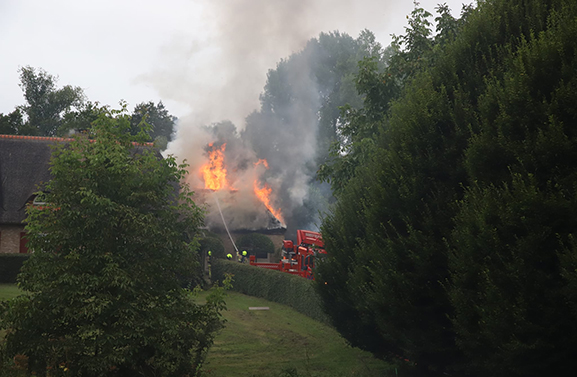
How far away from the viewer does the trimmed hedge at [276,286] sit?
24562 mm

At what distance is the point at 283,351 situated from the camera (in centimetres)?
1852

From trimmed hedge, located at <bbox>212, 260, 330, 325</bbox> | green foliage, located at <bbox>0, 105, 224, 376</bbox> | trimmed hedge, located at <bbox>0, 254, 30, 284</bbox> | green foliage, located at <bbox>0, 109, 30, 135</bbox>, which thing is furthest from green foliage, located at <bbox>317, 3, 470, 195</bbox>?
green foliage, located at <bbox>0, 109, 30, 135</bbox>

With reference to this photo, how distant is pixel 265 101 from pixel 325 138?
12093 mm

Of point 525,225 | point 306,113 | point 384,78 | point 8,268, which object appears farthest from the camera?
point 306,113

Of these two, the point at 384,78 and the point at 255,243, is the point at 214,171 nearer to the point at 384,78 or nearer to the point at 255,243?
the point at 255,243

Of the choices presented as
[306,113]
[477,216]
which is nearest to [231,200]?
[306,113]

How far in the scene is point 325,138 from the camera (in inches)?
2825

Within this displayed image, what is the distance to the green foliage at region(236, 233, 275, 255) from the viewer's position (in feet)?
146

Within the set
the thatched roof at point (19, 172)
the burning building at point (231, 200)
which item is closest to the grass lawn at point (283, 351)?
the thatched roof at point (19, 172)

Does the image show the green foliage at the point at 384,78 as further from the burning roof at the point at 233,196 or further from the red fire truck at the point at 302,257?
the burning roof at the point at 233,196

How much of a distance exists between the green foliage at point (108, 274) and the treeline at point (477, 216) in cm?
458

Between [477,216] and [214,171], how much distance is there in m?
41.3

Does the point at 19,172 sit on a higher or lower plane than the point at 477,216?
higher

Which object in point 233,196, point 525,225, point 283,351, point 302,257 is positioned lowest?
point 283,351
